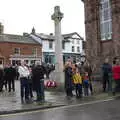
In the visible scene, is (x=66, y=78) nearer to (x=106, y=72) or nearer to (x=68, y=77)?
(x=68, y=77)

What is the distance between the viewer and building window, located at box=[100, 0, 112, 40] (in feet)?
95.3

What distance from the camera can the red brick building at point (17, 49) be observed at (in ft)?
239

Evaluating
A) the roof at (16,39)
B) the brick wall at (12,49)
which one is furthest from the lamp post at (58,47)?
the roof at (16,39)

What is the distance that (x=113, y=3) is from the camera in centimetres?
2820

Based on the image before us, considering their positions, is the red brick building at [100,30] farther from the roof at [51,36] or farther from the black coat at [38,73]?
the roof at [51,36]

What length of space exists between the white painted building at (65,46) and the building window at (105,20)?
46.6 meters

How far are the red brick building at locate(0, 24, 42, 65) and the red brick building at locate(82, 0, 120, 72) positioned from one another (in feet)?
138

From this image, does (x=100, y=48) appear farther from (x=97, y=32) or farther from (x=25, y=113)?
(x=25, y=113)

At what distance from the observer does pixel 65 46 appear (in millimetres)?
83938

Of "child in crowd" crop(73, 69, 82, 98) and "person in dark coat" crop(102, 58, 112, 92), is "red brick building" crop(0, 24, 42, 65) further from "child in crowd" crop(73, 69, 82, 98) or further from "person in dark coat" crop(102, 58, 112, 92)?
"child in crowd" crop(73, 69, 82, 98)

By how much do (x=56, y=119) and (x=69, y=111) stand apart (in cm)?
190

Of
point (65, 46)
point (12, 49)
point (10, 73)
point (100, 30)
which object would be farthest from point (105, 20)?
point (65, 46)

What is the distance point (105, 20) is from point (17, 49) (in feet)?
156

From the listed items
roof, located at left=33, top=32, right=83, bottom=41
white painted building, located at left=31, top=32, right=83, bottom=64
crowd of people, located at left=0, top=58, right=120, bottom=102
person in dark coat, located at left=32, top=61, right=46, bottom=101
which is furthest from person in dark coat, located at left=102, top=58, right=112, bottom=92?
roof, located at left=33, top=32, right=83, bottom=41
